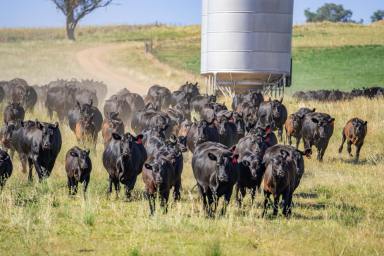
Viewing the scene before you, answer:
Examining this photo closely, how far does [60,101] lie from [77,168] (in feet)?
50.6

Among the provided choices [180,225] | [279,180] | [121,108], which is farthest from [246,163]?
[121,108]

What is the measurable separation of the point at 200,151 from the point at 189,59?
56.0 m

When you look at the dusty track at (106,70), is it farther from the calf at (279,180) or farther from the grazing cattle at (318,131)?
the calf at (279,180)

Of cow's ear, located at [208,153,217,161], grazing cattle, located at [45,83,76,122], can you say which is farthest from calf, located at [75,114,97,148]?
cow's ear, located at [208,153,217,161]

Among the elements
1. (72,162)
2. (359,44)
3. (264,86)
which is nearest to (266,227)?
(72,162)

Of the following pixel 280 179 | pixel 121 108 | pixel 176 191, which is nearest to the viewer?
pixel 280 179

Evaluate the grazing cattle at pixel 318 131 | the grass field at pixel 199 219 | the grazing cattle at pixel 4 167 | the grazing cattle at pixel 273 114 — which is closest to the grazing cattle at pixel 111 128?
the grass field at pixel 199 219

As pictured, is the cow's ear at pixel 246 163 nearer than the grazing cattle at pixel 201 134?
Yes

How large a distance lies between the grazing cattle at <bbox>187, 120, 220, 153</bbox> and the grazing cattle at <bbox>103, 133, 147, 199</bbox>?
10.4 ft

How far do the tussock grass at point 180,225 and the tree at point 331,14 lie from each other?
581ft

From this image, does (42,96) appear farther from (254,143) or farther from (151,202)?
(151,202)

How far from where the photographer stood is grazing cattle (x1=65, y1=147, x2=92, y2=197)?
58.8 ft

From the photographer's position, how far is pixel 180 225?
14555 mm

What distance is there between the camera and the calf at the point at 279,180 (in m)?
16.0
